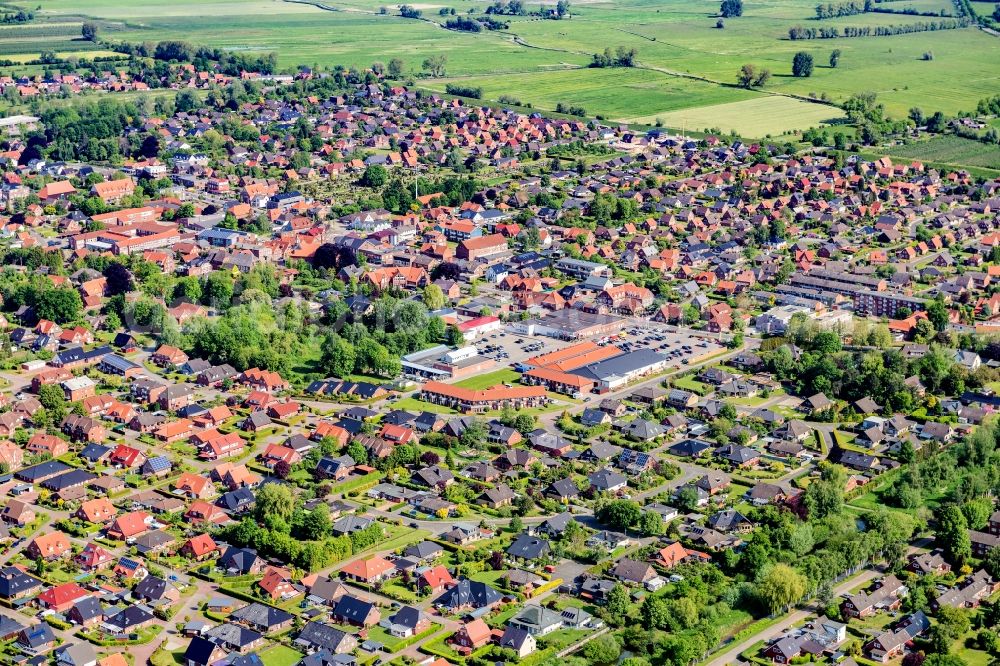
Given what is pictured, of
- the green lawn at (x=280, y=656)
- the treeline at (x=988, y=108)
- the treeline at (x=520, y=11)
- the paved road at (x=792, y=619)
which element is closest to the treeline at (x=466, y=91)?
the treeline at (x=988, y=108)

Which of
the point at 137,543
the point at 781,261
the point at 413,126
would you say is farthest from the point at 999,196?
the point at 137,543

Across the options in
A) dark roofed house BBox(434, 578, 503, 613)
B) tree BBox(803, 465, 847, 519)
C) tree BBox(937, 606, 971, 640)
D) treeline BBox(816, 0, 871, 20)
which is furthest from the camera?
treeline BBox(816, 0, 871, 20)

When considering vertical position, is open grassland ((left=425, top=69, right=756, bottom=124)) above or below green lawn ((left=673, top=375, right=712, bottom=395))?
above

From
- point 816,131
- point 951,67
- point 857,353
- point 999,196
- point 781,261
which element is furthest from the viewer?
A: point 951,67

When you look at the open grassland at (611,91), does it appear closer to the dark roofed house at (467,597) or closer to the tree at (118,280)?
the tree at (118,280)

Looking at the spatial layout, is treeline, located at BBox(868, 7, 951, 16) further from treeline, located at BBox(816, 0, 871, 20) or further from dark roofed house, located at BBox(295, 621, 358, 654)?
dark roofed house, located at BBox(295, 621, 358, 654)

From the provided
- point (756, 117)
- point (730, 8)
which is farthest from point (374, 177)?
point (730, 8)

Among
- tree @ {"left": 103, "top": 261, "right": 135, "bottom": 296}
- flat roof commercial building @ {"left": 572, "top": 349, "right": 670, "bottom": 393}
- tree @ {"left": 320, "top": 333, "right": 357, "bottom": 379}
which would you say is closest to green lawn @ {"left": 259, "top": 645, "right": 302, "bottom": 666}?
tree @ {"left": 320, "top": 333, "right": 357, "bottom": 379}

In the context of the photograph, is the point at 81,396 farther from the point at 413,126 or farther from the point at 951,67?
the point at 951,67
